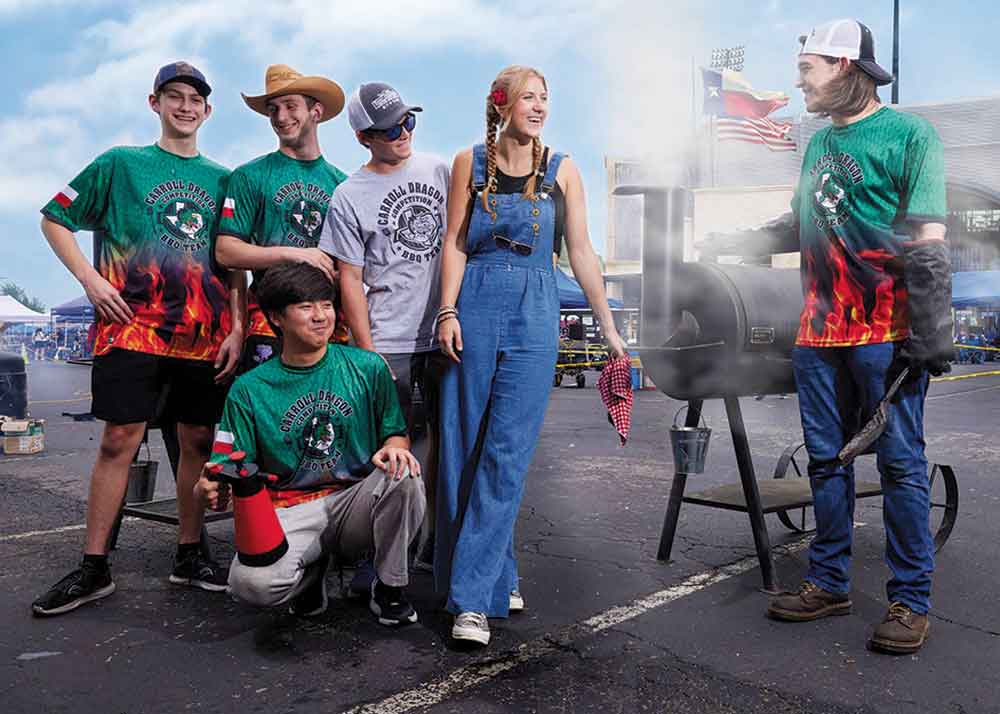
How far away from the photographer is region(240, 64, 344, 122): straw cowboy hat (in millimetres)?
3770

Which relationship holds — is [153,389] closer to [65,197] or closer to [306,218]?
[65,197]

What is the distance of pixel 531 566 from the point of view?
4352 mm

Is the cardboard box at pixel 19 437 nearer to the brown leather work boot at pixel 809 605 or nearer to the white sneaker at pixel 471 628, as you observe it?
the white sneaker at pixel 471 628

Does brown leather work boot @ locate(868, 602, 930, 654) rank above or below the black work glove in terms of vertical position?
below

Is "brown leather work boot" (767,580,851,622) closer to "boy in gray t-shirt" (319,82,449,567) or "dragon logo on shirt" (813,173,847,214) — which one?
"dragon logo on shirt" (813,173,847,214)

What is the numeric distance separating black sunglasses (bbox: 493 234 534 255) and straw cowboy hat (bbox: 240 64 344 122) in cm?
109

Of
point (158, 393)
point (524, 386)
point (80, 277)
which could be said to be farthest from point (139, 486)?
point (524, 386)

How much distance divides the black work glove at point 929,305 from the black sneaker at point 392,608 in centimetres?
197

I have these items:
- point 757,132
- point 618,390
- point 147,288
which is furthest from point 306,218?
point 757,132

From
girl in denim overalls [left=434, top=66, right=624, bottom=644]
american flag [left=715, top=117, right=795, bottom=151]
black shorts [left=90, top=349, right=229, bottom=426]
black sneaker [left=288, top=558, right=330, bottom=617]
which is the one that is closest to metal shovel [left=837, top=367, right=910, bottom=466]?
girl in denim overalls [left=434, top=66, right=624, bottom=644]

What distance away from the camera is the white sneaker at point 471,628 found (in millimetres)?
3121

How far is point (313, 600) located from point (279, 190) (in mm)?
1631

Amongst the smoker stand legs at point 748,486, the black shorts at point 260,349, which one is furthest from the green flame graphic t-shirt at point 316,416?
the smoker stand legs at point 748,486

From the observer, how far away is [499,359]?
10.9 feet
